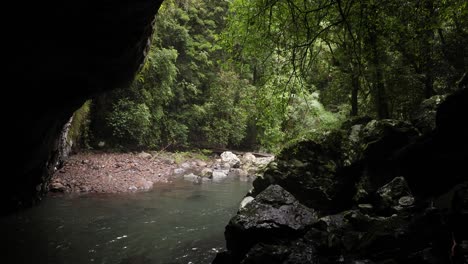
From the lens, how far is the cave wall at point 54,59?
3.68 metres

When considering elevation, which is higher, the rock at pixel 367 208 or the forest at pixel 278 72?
the forest at pixel 278 72

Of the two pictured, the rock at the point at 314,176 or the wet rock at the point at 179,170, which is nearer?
the rock at the point at 314,176

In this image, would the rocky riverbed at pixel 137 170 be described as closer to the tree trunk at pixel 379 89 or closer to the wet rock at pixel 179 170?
the wet rock at pixel 179 170

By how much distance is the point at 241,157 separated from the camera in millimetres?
20953

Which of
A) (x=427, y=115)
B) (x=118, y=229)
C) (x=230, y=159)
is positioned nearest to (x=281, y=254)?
(x=118, y=229)

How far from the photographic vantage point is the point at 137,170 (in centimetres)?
1366

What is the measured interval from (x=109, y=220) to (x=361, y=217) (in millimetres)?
6539

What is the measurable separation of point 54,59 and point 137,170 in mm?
9759

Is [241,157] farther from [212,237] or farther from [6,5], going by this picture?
[6,5]

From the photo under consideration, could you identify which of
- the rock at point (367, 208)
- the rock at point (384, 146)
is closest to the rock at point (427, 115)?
the rock at point (384, 146)

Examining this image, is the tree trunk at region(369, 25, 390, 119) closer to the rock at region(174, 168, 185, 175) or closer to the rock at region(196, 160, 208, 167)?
the rock at region(174, 168, 185, 175)

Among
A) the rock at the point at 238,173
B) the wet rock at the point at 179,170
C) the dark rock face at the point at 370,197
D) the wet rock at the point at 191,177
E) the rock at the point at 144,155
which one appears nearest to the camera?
the dark rock face at the point at 370,197

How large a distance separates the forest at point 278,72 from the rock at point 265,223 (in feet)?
6.26

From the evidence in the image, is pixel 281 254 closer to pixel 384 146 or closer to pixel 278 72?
pixel 278 72
